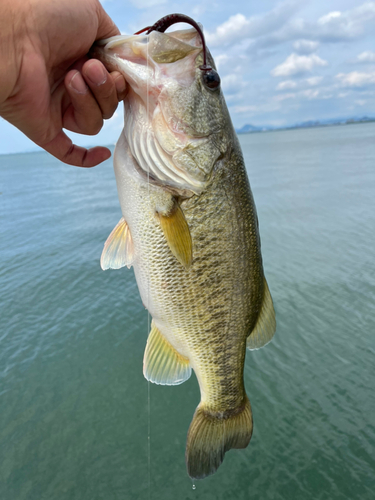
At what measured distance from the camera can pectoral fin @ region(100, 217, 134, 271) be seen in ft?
6.49

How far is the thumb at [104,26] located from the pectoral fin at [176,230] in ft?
3.26

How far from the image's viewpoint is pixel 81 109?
1755 millimetres

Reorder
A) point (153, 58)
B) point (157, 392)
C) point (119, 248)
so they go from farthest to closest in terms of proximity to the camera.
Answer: point (157, 392) → point (119, 248) → point (153, 58)

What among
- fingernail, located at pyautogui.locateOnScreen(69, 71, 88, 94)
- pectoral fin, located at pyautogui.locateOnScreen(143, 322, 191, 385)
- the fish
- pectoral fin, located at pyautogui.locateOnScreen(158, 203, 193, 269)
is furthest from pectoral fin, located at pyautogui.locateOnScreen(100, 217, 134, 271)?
fingernail, located at pyautogui.locateOnScreen(69, 71, 88, 94)

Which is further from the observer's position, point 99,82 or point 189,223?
point 189,223

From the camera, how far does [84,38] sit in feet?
5.39

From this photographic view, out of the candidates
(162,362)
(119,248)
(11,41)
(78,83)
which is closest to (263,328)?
(162,362)

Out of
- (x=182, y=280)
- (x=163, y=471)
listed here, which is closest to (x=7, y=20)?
(x=182, y=280)

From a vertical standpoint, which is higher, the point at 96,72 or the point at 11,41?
the point at 11,41

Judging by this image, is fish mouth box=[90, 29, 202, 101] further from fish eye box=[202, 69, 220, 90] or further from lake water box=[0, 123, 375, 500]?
lake water box=[0, 123, 375, 500]

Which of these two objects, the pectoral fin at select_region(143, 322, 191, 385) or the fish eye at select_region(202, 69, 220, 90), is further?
the pectoral fin at select_region(143, 322, 191, 385)

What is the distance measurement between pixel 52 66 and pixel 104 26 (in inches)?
13.9

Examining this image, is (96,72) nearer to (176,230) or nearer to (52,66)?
(52,66)

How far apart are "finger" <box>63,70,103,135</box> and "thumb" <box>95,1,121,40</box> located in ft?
1.20
